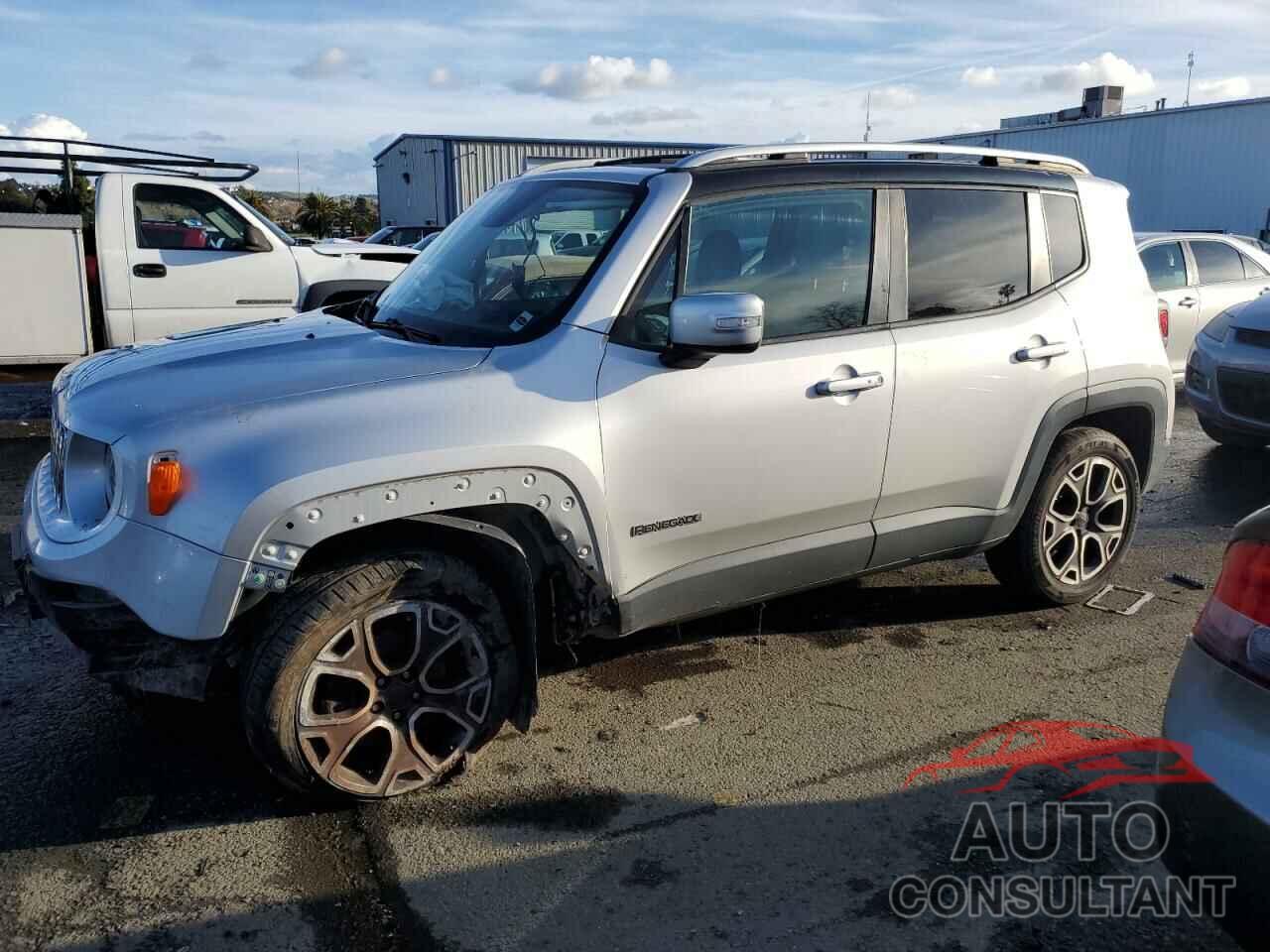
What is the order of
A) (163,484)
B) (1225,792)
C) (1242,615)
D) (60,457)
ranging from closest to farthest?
(1225,792) → (1242,615) → (163,484) → (60,457)

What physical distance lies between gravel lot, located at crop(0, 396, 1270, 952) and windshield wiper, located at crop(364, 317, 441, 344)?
1.42 metres

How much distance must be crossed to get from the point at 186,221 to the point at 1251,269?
10278 mm

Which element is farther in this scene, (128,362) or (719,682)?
(719,682)

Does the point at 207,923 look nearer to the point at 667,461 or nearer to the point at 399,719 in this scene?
the point at 399,719

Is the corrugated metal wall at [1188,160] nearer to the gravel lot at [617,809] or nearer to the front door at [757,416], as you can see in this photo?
the gravel lot at [617,809]

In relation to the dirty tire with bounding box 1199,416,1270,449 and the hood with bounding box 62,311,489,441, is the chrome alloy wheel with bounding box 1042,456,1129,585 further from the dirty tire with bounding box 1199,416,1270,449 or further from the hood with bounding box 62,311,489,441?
the dirty tire with bounding box 1199,416,1270,449

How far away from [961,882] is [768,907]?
0.55m

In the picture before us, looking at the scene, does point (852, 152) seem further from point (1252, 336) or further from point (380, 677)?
point (1252, 336)

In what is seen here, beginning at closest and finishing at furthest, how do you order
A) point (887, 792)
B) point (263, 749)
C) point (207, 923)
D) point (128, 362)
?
point (207, 923) < point (263, 749) < point (887, 792) < point (128, 362)

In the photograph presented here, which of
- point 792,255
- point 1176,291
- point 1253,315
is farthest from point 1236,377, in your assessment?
point 792,255

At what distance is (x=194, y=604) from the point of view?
2.80 meters

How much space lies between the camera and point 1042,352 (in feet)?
14.1

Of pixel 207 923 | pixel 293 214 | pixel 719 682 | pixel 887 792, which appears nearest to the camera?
pixel 207 923

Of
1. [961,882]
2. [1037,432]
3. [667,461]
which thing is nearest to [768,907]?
[961,882]
